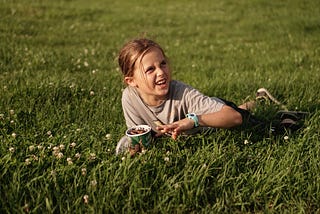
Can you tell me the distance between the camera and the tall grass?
3.28 m

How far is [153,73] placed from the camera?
399cm

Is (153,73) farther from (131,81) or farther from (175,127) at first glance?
(175,127)

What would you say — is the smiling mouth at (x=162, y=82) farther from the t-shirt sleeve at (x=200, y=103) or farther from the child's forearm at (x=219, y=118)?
the child's forearm at (x=219, y=118)

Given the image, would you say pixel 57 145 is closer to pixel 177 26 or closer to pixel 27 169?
pixel 27 169

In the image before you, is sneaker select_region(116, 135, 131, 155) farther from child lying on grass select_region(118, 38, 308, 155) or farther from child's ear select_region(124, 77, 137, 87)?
child's ear select_region(124, 77, 137, 87)

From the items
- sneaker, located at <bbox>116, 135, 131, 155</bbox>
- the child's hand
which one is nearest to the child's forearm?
the child's hand

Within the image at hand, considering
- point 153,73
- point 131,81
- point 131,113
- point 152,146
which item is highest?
point 153,73

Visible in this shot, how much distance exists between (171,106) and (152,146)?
20.0 inches

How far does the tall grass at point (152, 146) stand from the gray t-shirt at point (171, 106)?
0.28m

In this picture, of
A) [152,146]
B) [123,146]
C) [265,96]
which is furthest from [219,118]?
[265,96]

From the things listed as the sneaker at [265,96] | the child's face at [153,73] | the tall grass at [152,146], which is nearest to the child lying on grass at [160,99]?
the child's face at [153,73]

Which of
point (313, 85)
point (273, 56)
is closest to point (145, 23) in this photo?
point (273, 56)

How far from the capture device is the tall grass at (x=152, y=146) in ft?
10.8

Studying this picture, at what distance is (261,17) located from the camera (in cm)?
1353
